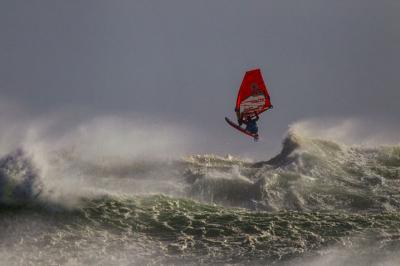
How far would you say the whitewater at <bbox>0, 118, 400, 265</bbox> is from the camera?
17094mm

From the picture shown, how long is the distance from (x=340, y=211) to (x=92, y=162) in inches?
349

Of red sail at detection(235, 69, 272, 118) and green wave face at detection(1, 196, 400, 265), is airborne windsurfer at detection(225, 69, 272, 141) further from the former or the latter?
green wave face at detection(1, 196, 400, 265)

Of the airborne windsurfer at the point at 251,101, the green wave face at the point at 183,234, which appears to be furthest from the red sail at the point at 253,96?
the green wave face at the point at 183,234

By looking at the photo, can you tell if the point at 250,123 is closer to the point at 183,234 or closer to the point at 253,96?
the point at 253,96

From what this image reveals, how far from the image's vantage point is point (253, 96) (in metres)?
→ 24.9

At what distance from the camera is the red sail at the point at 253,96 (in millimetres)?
24703

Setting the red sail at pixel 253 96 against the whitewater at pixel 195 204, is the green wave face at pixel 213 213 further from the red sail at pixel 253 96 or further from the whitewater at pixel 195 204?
the red sail at pixel 253 96

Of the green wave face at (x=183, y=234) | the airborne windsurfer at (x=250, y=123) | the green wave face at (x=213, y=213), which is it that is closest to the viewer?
the green wave face at (x=183, y=234)

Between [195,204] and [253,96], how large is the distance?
6.05 m

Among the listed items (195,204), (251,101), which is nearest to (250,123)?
(251,101)

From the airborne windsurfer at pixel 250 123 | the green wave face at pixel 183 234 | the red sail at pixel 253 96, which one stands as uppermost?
the red sail at pixel 253 96

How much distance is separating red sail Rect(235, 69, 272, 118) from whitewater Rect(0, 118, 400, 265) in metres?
1.96

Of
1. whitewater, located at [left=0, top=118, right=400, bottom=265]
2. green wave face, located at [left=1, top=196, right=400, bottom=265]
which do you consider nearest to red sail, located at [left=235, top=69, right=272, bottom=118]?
whitewater, located at [left=0, top=118, right=400, bottom=265]

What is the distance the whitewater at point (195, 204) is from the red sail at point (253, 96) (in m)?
1.96
